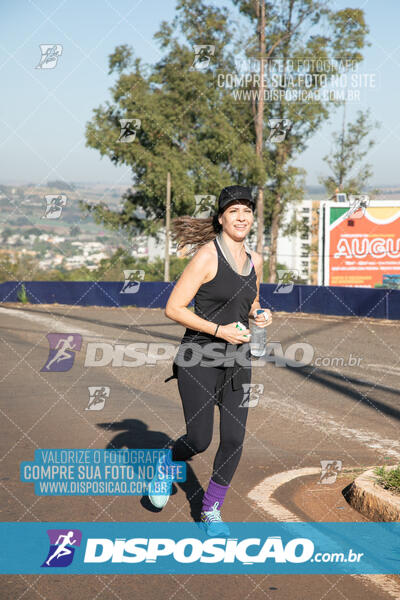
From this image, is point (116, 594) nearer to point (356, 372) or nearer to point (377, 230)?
point (356, 372)

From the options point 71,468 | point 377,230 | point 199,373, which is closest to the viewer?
point 199,373

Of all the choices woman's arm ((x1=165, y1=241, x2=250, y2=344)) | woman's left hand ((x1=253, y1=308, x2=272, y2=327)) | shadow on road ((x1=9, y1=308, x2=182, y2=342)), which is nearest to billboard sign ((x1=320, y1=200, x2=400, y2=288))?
shadow on road ((x1=9, y1=308, x2=182, y2=342))

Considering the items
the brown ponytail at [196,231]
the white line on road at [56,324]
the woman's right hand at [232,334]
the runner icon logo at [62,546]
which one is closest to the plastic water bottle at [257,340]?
the woman's right hand at [232,334]

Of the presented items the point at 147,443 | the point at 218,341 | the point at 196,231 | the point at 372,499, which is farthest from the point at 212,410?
the point at 147,443

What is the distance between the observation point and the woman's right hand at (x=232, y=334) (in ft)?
14.3

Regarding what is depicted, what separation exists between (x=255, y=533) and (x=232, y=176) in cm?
4175

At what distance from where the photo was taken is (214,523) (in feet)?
14.5

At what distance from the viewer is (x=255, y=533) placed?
4.48 meters

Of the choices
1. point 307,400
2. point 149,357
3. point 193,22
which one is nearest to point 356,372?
point 307,400

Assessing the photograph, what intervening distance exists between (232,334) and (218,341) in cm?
18

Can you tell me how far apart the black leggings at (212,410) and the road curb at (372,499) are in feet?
3.20

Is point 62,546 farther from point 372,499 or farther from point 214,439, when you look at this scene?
point 214,439

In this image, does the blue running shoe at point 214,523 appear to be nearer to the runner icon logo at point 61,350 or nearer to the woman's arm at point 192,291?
the woman's arm at point 192,291

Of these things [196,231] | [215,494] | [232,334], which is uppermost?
[196,231]
